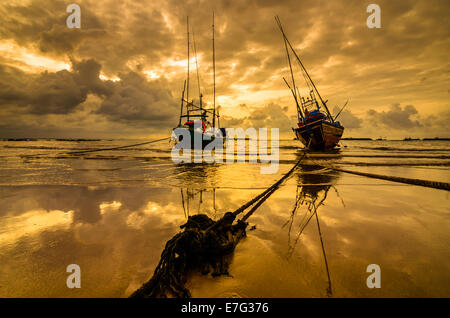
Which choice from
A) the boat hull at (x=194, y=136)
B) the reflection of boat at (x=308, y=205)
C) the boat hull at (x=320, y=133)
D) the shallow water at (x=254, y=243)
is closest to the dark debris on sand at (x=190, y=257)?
the shallow water at (x=254, y=243)

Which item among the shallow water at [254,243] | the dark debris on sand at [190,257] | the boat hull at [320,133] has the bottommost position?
the shallow water at [254,243]

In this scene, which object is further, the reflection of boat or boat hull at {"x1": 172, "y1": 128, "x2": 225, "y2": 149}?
boat hull at {"x1": 172, "y1": 128, "x2": 225, "y2": 149}

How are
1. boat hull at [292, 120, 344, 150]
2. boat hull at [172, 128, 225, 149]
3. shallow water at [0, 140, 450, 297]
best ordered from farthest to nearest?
boat hull at [172, 128, 225, 149]
boat hull at [292, 120, 344, 150]
shallow water at [0, 140, 450, 297]

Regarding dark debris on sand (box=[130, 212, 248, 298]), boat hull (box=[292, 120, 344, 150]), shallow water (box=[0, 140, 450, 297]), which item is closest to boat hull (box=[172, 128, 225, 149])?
boat hull (box=[292, 120, 344, 150])

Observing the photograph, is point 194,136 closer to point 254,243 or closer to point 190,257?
point 254,243

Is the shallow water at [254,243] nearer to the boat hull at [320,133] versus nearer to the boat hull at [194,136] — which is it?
the boat hull at [320,133]

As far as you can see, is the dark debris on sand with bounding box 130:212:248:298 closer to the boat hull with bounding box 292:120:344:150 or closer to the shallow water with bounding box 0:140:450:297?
the shallow water with bounding box 0:140:450:297

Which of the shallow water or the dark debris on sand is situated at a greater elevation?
the dark debris on sand

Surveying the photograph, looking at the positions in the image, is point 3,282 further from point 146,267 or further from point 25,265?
point 146,267

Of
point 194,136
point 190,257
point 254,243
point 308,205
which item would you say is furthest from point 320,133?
point 190,257

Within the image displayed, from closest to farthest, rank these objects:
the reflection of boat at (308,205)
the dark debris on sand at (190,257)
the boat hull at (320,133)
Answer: the dark debris on sand at (190,257) < the reflection of boat at (308,205) < the boat hull at (320,133)

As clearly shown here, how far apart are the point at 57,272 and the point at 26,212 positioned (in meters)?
3.15

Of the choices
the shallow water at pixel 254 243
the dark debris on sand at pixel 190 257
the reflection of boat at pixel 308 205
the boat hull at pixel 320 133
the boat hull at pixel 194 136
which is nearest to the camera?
the dark debris on sand at pixel 190 257
